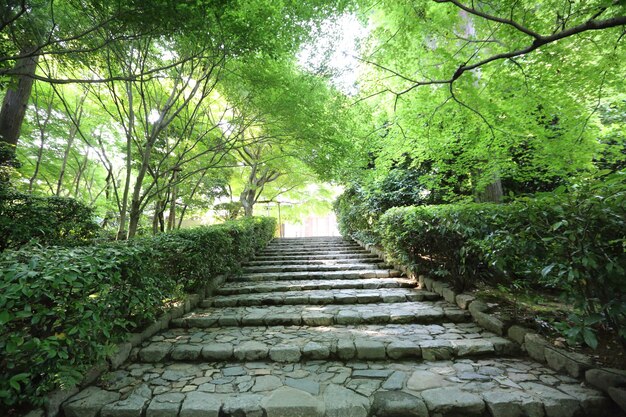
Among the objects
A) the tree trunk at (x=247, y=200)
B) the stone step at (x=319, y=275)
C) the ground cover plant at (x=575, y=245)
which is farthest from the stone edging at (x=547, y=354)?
the tree trunk at (x=247, y=200)

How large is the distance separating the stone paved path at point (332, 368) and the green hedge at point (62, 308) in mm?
379

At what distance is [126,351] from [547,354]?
4534 millimetres

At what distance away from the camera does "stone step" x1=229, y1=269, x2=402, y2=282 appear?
19.6ft

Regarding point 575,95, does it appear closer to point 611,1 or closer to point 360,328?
point 611,1

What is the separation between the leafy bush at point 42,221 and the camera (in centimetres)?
459

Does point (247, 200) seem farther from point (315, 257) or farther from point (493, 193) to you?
point (493, 193)

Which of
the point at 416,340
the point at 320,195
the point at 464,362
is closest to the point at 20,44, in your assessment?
the point at 416,340

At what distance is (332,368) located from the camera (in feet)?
9.18

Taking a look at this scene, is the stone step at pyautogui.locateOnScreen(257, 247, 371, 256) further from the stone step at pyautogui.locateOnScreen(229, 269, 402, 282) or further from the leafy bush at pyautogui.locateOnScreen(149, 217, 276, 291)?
the leafy bush at pyautogui.locateOnScreen(149, 217, 276, 291)

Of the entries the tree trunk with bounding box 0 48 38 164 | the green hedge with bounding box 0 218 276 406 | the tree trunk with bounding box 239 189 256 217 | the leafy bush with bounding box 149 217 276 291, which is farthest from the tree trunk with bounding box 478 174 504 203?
the tree trunk with bounding box 0 48 38 164

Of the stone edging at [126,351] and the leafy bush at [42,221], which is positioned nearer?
the stone edging at [126,351]

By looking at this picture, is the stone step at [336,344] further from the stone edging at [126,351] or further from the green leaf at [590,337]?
the green leaf at [590,337]

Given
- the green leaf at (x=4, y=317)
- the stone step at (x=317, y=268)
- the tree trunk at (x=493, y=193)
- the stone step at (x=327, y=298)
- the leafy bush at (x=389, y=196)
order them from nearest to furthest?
the green leaf at (x=4, y=317), the stone step at (x=327, y=298), the tree trunk at (x=493, y=193), the stone step at (x=317, y=268), the leafy bush at (x=389, y=196)

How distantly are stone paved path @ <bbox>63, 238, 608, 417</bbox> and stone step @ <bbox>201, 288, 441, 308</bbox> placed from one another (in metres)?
0.02
